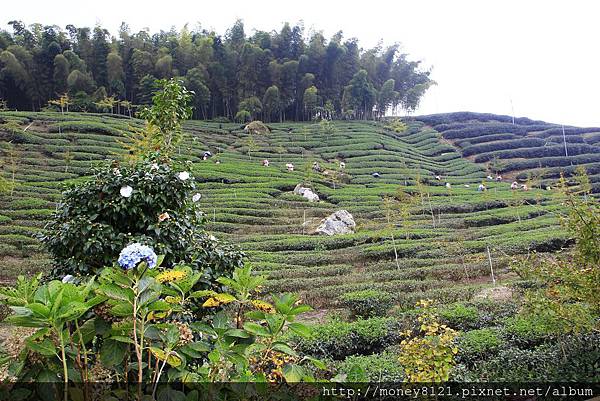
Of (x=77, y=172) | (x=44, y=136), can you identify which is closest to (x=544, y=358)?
(x=77, y=172)

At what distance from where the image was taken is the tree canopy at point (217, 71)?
4641cm

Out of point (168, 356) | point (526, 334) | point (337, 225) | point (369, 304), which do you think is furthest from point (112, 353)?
point (337, 225)

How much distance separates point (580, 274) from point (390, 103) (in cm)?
6100

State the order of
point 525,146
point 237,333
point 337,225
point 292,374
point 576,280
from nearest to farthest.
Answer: point 292,374
point 237,333
point 576,280
point 337,225
point 525,146

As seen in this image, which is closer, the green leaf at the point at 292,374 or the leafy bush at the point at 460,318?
the green leaf at the point at 292,374

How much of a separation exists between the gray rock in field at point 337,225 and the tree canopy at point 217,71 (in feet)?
103

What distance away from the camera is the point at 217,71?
171ft

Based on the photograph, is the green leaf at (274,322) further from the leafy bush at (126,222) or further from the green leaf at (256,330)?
the leafy bush at (126,222)

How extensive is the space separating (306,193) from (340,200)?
2.30 metres

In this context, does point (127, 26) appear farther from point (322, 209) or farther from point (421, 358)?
point (421, 358)

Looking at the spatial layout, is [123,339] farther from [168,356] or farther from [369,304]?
[369,304]

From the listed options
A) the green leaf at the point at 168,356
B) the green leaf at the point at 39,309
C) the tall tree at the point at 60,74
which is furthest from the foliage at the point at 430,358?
the tall tree at the point at 60,74

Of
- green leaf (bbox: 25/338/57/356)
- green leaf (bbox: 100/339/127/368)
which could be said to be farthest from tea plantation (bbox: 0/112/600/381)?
green leaf (bbox: 25/338/57/356)

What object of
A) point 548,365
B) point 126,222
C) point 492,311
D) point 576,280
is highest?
point 126,222
